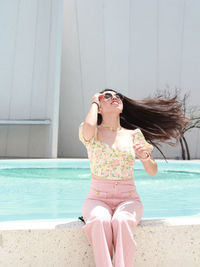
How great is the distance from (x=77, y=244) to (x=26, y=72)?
1320cm

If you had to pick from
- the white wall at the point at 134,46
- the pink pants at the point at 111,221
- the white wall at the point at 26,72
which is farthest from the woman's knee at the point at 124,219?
the white wall at the point at 134,46

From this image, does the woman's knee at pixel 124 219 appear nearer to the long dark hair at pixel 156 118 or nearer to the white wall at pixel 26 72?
the long dark hair at pixel 156 118

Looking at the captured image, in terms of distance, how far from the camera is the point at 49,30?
13938mm

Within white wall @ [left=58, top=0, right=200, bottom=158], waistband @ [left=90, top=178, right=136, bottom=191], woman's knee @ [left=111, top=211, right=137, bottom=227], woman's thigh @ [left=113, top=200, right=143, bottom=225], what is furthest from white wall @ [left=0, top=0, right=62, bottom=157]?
woman's knee @ [left=111, top=211, right=137, bottom=227]

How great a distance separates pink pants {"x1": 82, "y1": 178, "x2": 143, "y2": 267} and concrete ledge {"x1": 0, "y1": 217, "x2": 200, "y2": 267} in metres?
0.11

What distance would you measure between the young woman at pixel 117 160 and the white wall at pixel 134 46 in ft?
44.6

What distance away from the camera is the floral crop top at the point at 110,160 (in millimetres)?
1859

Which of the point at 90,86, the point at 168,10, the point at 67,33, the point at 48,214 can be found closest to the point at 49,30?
the point at 67,33

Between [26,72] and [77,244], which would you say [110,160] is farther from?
[26,72]

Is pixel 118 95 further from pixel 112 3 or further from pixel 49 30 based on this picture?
pixel 112 3

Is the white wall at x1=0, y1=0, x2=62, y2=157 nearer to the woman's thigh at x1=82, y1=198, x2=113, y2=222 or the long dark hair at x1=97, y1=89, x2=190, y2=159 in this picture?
the long dark hair at x1=97, y1=89, x2=190, y2=159

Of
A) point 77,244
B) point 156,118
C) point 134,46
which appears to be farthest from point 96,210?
point 134,46

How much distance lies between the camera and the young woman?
60.5 inches

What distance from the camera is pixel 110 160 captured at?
189 cm
